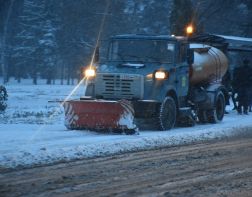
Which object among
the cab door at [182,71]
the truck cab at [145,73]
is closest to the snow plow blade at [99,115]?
the truck cab at [145,73]

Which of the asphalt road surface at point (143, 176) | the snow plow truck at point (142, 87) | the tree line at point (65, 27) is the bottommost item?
the asphalt road surface at point (143, 176)

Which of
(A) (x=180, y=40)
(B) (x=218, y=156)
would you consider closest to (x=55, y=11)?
(A) (x=180, y=40)

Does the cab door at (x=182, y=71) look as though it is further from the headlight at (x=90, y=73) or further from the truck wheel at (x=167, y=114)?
the headlight at (x=90, y=73)

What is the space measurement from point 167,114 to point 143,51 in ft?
5.78

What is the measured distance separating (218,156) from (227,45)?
11.4 meters

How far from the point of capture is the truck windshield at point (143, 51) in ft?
53.8

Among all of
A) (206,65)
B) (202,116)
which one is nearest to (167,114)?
(206,65)

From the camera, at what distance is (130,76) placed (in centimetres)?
1545

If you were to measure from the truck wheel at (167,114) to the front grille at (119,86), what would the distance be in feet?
2.71

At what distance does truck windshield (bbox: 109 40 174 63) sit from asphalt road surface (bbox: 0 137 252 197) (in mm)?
4924

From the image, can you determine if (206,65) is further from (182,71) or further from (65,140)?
(65,140)

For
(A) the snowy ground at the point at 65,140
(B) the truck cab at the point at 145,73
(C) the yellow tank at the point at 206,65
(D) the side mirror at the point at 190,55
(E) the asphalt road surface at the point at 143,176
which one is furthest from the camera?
(C) the yellow tank at the point at 206,65

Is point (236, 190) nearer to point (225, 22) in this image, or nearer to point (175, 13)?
point (175, 13)

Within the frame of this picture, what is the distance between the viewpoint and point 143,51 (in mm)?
16438
